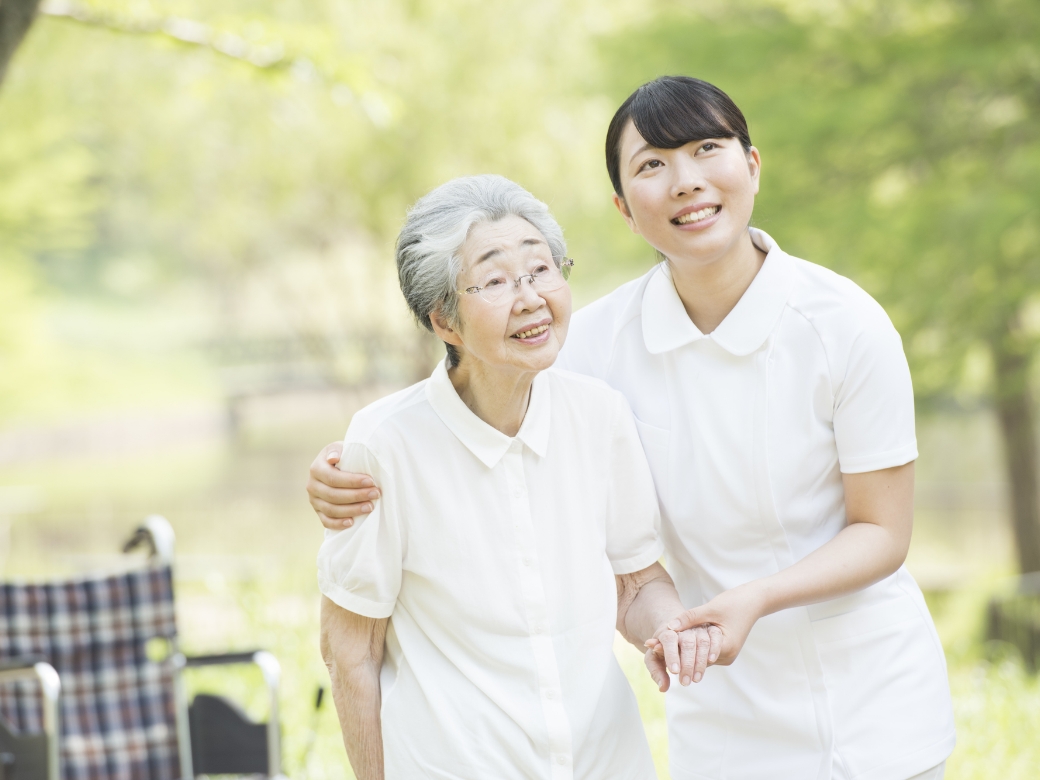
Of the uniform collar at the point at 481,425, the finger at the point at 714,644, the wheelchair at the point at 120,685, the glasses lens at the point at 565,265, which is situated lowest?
the wheelchair at the point at 120,685

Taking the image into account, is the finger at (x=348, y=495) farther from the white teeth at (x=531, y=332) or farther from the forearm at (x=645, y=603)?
the forearm at (x=645, y=603)

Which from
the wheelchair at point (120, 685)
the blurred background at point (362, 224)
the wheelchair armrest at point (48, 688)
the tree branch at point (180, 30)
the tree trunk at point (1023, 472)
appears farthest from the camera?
the tree trunk at point (1023, 472)

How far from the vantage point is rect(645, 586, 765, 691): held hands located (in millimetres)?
1450

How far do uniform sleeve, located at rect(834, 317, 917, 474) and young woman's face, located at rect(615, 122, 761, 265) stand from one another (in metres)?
0.27

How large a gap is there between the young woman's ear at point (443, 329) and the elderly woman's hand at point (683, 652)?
512 millimetres

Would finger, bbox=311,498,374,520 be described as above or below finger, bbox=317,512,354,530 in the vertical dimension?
above

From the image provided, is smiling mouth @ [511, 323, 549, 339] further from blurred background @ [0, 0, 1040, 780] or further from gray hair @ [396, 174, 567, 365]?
blurred background @ [0, 0, 1040, 780]

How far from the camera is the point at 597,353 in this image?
1.86 m

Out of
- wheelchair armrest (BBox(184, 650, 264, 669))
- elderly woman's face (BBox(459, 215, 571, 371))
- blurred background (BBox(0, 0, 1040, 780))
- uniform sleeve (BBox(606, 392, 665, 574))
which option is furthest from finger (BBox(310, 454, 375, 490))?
blurred background (BBox(0, 0, 1040, 780))

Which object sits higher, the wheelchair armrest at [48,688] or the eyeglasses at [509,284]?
the eyeglasses at [509,284]

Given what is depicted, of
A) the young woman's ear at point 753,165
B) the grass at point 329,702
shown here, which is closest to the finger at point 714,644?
the young woman's ear at point 753,165

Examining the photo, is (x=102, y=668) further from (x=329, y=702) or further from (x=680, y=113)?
(x=680, y=113)

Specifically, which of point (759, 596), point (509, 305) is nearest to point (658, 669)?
point (759, 596)

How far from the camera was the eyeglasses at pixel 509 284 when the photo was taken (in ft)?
4.85
